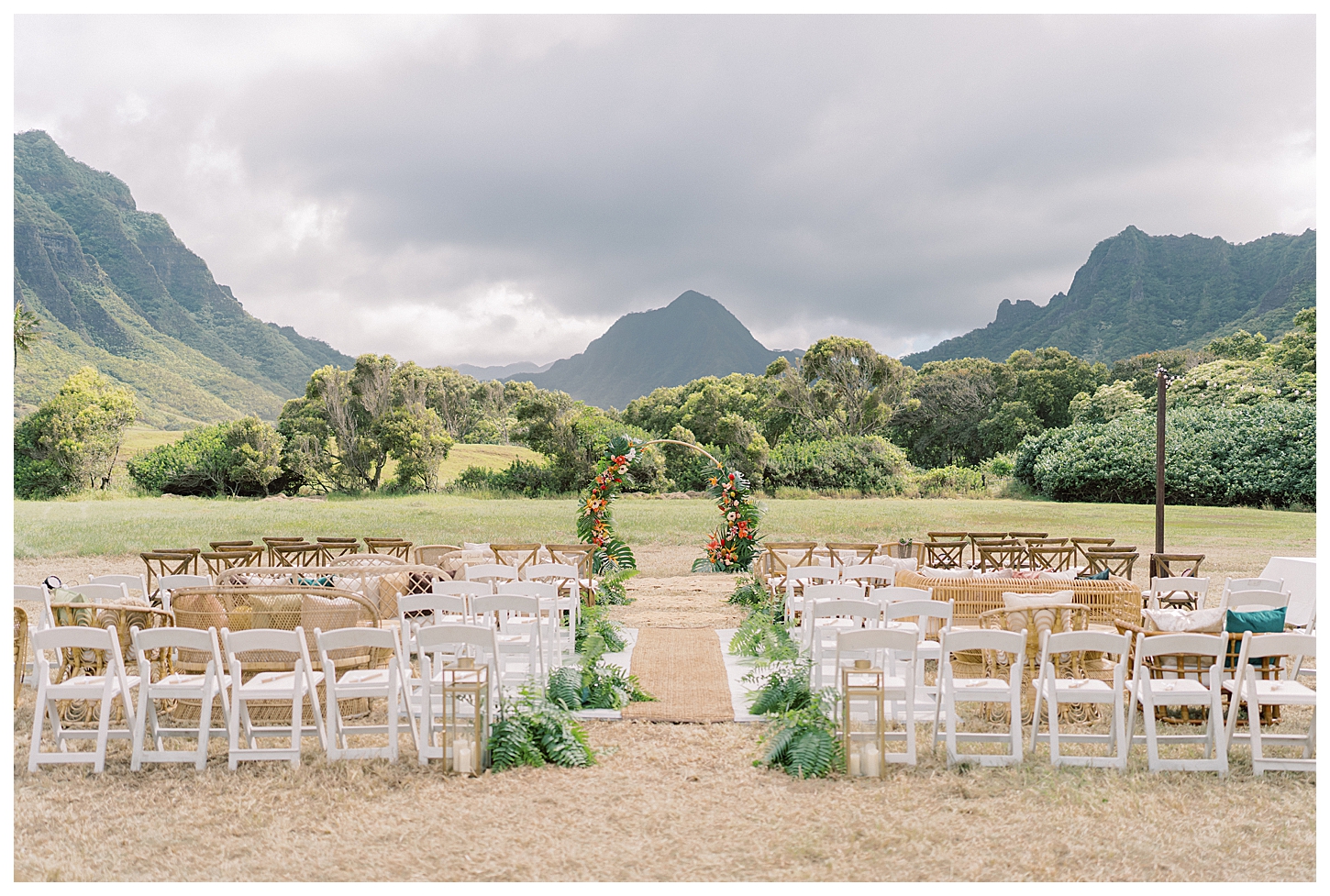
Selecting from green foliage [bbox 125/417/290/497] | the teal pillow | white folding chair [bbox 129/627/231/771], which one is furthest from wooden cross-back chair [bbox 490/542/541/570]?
green foliage [bbox 125/417/290/497]

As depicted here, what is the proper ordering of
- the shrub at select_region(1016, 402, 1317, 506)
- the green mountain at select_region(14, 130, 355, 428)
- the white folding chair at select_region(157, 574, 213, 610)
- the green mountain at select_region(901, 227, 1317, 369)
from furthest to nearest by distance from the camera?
the green mountain at select_region(901, 227, 1317, 369) → the green mountain at select_region(14, 130, 355, 428) → the shrub at select_region(1016, 402, 1317, 506) → the white folding chair at select_region(157, 574, 213, 610)

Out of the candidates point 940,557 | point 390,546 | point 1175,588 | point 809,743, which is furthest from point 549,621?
point 940,557

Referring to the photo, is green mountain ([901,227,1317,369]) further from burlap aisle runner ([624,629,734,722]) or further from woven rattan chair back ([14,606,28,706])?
woven rattan chair back ([14,606,28,706])

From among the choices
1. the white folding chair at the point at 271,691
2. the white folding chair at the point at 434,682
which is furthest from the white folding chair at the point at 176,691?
the white folding chair at the point at 434,682

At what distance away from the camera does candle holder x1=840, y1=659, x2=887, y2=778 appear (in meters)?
4.78

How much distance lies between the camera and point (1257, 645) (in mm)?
4875

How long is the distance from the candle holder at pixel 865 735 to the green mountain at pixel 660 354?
3505 inches

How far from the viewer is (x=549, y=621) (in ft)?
25.3

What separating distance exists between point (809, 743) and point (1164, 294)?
58.2 meters

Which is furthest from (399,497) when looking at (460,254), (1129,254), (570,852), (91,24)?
(1129,254)

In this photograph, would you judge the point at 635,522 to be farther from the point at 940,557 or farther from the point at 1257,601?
the point at 1257,601

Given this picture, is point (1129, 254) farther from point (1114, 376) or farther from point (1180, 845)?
point (1180, 845)

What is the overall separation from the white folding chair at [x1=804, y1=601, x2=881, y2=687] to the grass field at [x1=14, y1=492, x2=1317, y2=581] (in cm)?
1107
